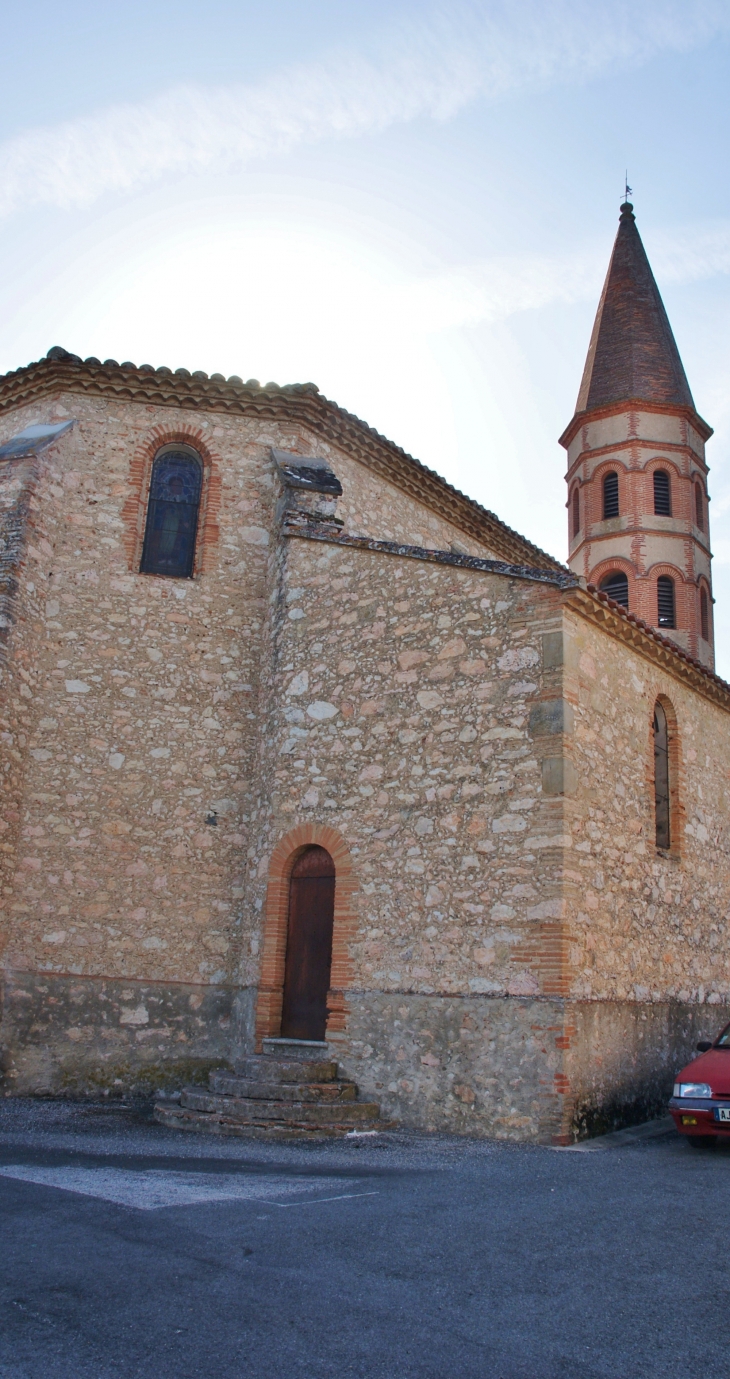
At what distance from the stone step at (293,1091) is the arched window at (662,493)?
1621 cm

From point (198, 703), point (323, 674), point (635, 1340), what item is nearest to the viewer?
point (635, 1340)

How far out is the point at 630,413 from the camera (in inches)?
869

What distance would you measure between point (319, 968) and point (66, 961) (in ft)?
9.15

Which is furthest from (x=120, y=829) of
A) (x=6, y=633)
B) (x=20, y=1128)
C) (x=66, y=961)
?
(x=20, y=1128)

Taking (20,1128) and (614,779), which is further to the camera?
(614,779)

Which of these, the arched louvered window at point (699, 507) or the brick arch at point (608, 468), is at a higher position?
the brick arch at point (608, 468)

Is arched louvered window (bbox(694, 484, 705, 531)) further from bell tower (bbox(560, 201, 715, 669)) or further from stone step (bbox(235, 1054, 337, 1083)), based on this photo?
stone step (bbox(235, 1054, 337, 1083))

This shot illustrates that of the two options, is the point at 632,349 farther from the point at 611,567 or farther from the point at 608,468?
the point at 611,567

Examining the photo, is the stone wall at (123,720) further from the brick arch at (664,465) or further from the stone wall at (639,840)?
the brick arch at (664,465)

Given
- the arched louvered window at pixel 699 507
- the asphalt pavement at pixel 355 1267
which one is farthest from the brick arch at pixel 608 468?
the asphalt pavement at pixel 355 1267

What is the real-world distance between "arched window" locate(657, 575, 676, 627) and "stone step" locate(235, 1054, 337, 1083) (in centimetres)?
1436

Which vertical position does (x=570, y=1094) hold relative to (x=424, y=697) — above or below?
below

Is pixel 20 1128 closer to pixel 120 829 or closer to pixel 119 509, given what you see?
pixel 120 829

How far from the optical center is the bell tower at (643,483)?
21.2 m
